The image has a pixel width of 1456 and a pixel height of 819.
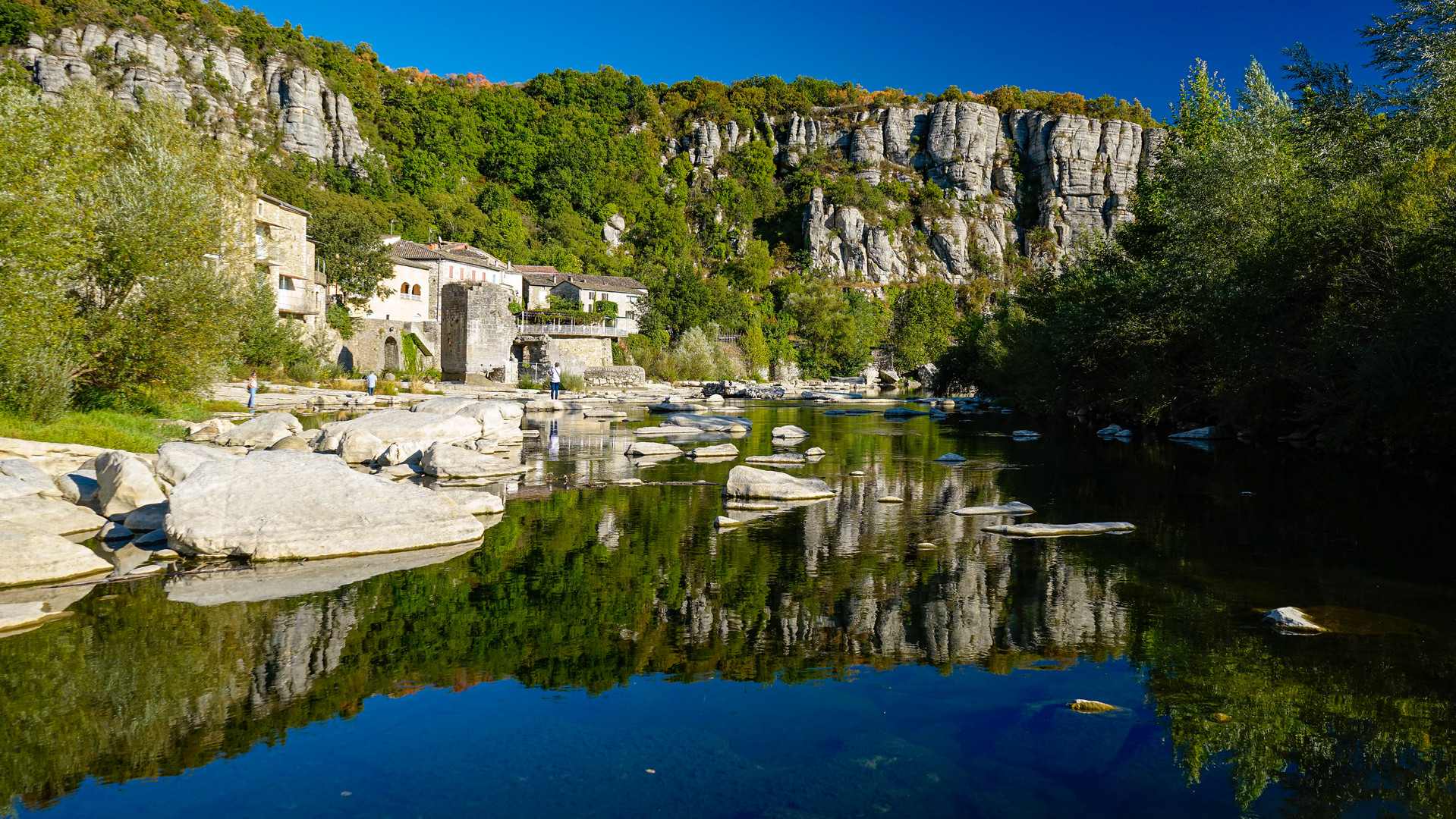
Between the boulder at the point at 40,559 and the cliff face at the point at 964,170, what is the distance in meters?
124

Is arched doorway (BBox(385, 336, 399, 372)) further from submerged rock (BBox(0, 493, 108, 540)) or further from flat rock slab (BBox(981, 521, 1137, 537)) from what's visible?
flat rock slab (BBox(981, 521, 1137, 537))

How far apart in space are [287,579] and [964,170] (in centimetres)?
14649

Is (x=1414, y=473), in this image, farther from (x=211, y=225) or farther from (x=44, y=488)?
(x=211, y=225)

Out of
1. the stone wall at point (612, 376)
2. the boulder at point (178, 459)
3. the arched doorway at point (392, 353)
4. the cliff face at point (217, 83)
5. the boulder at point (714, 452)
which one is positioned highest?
the cliff face at point (217, 83)

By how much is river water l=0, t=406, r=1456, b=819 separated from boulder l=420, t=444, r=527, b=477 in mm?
5641

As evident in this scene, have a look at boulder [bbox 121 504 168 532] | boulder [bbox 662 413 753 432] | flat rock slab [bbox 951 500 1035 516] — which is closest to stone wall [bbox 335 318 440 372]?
boulder [bbox 662 413 753 432]

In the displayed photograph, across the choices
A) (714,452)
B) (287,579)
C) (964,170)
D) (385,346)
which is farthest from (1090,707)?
(964,170)

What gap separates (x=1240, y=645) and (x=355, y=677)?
22.5ft

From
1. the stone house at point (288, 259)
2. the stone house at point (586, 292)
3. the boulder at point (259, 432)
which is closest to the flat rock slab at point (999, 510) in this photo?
the boulder at point (259, 432)

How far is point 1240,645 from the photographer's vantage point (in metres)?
6.87

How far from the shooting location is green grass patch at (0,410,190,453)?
14.5 metres

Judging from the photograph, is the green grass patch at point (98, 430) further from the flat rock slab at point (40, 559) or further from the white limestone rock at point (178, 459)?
the flat rock slab at point (40, 559)

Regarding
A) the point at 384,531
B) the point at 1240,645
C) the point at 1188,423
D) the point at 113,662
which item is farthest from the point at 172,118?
the point at 1188,423

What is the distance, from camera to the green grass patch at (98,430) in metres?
14.5
